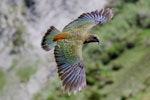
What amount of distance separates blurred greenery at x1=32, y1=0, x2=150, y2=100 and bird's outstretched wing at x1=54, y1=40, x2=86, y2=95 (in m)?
37.5

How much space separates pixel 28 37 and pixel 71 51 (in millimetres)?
58933

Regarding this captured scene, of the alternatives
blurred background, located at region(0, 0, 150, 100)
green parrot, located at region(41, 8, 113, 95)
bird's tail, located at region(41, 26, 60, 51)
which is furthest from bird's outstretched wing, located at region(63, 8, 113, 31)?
blurred background, located at region(0, 0, 150, 100)

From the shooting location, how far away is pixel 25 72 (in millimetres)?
66500

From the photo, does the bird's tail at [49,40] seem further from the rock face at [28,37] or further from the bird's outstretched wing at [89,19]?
the rock face at [28,37]

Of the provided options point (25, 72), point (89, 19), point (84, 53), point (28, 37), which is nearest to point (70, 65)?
point (89, 19)

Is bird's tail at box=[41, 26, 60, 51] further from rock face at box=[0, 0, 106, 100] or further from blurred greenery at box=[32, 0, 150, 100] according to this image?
rock face at box=[0, 0, 106, 100]

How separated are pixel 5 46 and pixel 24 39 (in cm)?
259

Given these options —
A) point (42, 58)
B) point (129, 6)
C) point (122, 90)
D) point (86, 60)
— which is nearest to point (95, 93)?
point (122, 90)

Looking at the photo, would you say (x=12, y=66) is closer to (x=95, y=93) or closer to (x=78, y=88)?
(x=95, y=93)

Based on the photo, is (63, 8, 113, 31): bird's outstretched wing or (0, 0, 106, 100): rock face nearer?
(63, 8, 113, 31): bird's outstretched wing

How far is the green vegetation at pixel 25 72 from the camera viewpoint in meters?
66.2

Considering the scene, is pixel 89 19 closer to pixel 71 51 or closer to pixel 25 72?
pixel 71 51

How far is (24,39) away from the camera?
72375mm

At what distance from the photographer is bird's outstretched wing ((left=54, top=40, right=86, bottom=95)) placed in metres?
12.7
